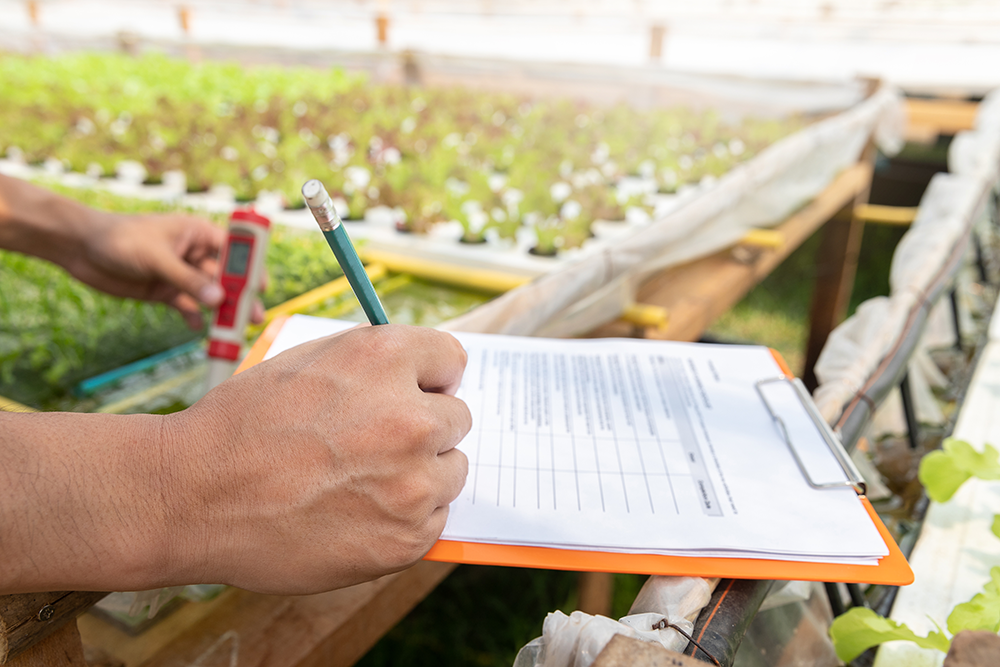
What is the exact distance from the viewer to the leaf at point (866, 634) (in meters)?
0.52

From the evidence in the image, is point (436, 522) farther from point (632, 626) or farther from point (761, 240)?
point (761, 240)

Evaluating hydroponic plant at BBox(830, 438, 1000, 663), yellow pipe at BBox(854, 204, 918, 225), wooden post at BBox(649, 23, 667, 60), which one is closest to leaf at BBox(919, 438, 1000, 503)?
hydroponic plant at BBox(830, 438, 1000, 663)

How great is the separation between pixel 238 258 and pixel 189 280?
0.08 m

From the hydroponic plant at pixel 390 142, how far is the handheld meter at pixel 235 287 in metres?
0.68

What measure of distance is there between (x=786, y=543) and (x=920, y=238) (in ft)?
3.42

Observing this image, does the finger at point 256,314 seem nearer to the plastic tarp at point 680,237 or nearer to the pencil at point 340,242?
the plastic tarp at point 680,237

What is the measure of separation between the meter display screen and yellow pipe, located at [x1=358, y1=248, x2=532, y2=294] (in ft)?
1.53

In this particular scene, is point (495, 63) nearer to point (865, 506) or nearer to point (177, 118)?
point (177, 118)

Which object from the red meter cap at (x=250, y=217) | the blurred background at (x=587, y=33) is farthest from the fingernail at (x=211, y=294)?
the blurred background at (x=587, y=33)

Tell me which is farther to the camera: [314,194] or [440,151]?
[440,151]

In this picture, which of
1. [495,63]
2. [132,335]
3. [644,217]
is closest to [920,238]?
[644,217]

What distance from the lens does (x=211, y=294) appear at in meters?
0.95

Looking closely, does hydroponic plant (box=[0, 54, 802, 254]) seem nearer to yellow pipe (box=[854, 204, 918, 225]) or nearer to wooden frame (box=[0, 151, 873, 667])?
yellow pipe (box=[854, 204, 918, 225])

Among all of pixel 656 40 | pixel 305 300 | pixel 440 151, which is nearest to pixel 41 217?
pixel 305 300
